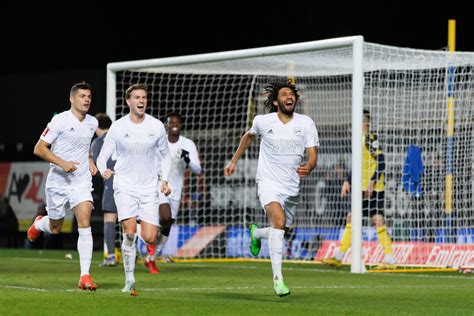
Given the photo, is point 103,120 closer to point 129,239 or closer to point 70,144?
point 70,144

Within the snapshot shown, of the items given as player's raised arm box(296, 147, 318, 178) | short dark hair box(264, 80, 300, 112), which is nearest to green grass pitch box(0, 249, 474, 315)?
player's raised arm box(296, 147, 318, 178)

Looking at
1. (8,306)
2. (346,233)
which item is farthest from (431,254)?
(8,306)

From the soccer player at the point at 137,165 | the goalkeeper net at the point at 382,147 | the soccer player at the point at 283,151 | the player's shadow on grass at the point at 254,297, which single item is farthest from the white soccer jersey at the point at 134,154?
the goalkeeper net at the point at 382,147

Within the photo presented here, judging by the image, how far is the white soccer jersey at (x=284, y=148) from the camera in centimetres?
1173

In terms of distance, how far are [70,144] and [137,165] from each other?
2.82 feet

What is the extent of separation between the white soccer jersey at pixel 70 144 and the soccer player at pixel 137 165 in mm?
406

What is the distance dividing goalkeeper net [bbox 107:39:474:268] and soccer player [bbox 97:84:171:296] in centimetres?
477

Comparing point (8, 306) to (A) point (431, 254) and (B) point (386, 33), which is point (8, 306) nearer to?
(A) point (431, 254)

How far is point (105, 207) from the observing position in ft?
54.5

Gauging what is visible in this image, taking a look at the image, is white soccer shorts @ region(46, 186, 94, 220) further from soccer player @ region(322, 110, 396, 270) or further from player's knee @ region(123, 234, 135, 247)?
soccer player @ region(322, 110, 396, 270)

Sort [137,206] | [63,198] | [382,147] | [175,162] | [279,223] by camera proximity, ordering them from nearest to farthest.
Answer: [279,223] → [137,206] → [63,198] → [175,162] → [382,147]

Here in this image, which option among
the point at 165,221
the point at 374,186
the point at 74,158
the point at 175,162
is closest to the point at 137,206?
the point at 74,158

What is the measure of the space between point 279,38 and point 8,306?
17.8 meters

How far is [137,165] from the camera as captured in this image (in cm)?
1196
